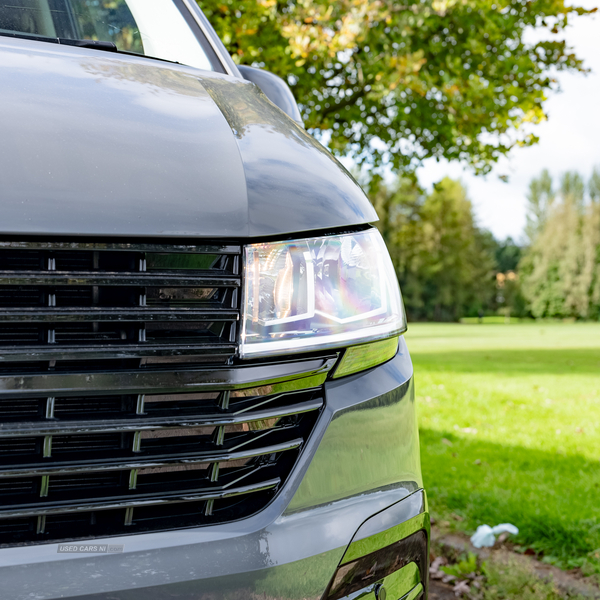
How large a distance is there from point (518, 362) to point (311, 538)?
13631 mm

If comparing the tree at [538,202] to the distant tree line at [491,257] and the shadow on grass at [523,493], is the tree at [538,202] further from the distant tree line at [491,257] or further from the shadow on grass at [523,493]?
the shadow on grass at [523,493]

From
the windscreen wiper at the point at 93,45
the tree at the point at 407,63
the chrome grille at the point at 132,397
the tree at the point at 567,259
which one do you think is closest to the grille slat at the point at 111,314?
the chrome grille at the point at 132,397

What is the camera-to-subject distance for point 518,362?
45.7 ft

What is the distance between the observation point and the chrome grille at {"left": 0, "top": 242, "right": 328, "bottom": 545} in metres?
1.04

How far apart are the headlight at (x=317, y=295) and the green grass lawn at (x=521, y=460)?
7.06ft

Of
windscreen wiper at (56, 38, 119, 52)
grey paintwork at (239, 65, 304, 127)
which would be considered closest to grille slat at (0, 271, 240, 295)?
windscreen wiper at (56, 38, 119, 52)

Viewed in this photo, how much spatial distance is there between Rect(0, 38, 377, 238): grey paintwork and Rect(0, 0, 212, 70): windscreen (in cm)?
52

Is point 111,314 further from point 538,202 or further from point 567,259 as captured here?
point 538,202

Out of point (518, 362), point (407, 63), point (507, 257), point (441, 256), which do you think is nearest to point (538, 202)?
point (507, 257)

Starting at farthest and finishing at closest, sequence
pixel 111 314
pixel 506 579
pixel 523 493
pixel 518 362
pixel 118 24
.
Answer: pixel 518 362
pixel 523 493
pixel 506 579
pixel 118 24
pixel 111 314

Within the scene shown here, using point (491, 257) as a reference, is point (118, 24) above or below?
below

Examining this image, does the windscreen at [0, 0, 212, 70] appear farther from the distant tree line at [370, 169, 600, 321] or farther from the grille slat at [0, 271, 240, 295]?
the distant tree line at [370, 169, 600, 321]

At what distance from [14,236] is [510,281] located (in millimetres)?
77910

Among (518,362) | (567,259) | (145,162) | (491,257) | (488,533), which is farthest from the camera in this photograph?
(491,257)
